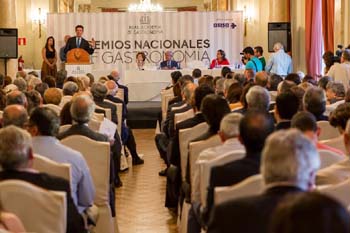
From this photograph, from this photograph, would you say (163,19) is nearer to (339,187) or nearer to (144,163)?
(144,163)

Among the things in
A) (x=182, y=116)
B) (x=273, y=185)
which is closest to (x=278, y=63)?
(x=182, y=116)

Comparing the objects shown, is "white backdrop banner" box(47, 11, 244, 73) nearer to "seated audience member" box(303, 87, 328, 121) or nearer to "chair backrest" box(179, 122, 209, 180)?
"chair backrest" box(179, 122, 209, 180)

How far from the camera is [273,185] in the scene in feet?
9.36

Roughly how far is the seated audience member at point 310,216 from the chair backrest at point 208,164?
261 cm

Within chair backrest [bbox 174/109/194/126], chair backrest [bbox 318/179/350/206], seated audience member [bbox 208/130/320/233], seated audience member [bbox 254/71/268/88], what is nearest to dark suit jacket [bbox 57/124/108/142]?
chair backrest [bbox 174/109/194/126]

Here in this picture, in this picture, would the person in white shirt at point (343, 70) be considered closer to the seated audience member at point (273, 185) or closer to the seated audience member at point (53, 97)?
the seated audience member at point (53, 97)

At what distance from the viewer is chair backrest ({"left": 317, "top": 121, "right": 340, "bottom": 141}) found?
6.40 metres

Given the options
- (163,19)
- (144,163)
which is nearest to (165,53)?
(163,19)

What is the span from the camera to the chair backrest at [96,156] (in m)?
5.86

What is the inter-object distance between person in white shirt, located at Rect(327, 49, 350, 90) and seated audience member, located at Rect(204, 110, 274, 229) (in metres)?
7.78

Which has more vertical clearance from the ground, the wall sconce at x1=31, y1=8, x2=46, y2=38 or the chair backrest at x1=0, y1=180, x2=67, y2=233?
the wall sconce at x1=31, y1=8, x2=46, y2=38

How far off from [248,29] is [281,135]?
17681 millimetres

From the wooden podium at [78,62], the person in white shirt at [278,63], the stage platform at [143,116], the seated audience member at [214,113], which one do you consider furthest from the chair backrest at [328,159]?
the wooden podium at [78,62]

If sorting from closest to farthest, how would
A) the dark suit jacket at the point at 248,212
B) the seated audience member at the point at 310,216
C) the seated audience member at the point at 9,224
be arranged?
the seated audience member at the point at 310,216, the dark suit jacket at the point at 248,212, the seated audience member at the point at 9,224
